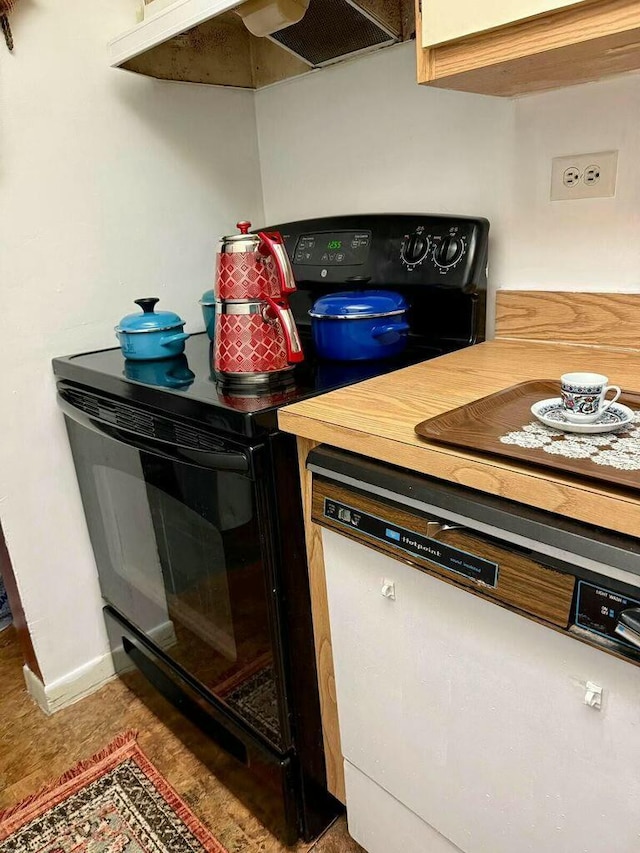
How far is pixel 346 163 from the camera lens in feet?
4.78

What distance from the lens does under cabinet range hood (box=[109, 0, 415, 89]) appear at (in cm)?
117

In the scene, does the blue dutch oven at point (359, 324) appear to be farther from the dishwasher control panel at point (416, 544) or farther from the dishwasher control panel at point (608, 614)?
the dishwasher control panel at point (608, 614)

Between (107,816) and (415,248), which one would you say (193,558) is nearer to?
(107,816)

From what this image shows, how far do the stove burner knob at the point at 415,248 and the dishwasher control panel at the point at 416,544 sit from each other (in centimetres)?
61

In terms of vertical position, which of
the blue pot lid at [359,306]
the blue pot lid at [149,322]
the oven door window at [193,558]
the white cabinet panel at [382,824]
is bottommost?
the white cabinet panel at [382,824]

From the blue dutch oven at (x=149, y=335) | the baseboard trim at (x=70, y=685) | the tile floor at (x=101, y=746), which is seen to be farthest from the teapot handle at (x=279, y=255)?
the baseboard trim at (x=70, y=685)

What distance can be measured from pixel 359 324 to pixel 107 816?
1.12 m

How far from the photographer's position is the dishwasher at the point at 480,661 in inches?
24.4

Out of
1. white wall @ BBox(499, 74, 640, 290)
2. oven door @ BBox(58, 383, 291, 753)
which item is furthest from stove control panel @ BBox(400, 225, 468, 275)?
oven door @ BBox(58, 383, 291, 753)

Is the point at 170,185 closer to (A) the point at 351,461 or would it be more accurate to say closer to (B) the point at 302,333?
(B) the point at 302,333

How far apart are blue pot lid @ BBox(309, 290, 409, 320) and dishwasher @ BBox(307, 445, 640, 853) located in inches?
12.9

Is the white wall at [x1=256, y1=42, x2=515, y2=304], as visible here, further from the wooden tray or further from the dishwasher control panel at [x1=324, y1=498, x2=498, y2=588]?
the dishwasher control panel at [x1=324, y1=498, x2=498, y2=588]

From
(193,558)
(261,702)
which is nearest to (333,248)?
(193,558)

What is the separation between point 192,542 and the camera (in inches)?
44.7
